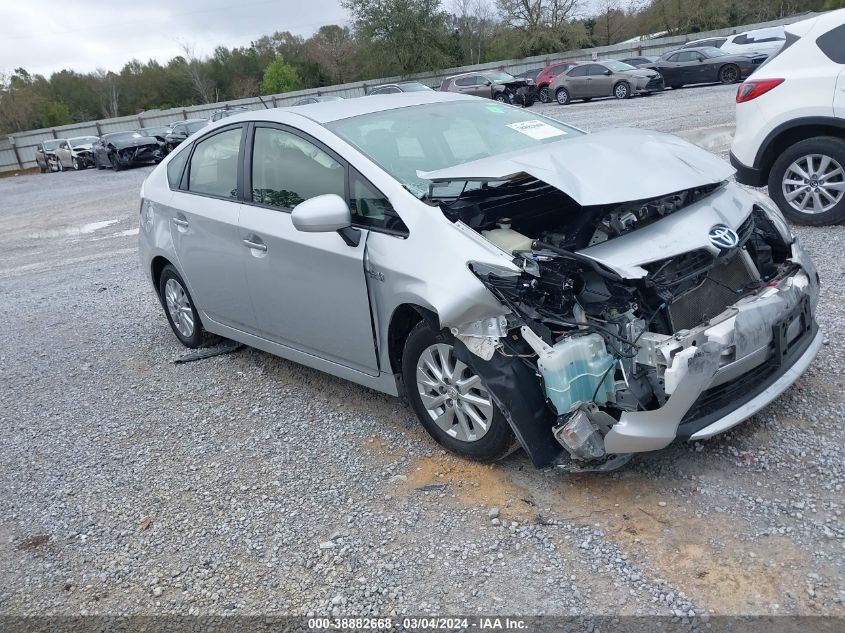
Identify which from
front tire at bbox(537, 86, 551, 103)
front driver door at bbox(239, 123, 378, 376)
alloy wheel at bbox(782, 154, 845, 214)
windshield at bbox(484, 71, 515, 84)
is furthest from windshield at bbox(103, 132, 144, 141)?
alloy wheel at bbox(782, 154, 845, 214)

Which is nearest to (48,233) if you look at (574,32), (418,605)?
(418,605)

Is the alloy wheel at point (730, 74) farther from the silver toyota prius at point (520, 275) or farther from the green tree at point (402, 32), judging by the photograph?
the green tree at point (402, 32)

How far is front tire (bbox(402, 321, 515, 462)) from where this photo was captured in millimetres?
3436

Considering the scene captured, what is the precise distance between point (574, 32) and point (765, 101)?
150 feet

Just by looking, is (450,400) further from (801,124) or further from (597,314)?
(801,124)

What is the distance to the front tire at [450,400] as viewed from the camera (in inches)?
135

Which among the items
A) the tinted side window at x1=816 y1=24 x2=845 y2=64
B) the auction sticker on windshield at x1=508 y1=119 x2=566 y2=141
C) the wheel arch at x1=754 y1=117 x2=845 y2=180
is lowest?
the wheel arch at x1=754 y1=117 x2=845 y2=180

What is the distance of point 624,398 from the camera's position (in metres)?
3.07

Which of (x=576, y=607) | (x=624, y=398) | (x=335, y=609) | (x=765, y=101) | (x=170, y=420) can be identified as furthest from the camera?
(x=765, y=101)

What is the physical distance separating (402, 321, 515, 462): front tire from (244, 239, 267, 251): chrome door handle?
4.11 ft

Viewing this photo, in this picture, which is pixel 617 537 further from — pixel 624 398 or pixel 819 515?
pixel 819 515

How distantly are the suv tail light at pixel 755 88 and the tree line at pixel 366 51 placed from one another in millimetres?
43116

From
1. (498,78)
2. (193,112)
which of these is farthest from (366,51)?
(498,78)

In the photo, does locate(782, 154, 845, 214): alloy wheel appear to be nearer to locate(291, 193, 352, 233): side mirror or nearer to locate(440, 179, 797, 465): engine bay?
locate(440, 179, 797, 465): engine bay
